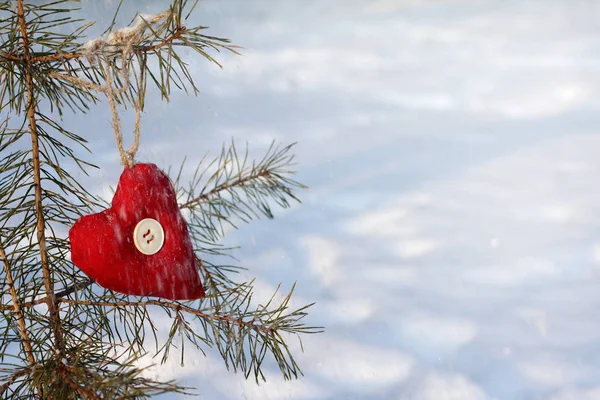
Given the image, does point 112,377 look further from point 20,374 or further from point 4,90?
point 4,90

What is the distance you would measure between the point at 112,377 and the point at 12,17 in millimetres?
172

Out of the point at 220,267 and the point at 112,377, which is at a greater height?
the point at 220,267

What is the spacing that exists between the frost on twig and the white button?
8 centimetres

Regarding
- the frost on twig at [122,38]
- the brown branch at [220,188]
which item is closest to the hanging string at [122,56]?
the frost on twig at [122,38]

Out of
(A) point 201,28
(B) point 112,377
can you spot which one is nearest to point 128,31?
(A) point 201,28

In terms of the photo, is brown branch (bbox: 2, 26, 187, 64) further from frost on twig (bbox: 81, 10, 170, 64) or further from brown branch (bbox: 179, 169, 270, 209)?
brown branch (bbox: 179, 169, 270, 209)

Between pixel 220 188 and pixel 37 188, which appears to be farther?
pixel 220 188

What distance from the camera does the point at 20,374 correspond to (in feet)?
0.94

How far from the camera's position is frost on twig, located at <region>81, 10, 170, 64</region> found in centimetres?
29

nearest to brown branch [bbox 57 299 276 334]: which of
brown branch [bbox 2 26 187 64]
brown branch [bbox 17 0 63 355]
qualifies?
brown branch [bbox 17 0 63 355]

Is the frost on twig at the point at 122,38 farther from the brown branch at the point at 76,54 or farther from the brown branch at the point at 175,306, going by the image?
the brown branch at the point at 175,306

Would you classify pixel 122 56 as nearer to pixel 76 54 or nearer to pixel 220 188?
pixel 76 54

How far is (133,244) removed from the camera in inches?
12.2

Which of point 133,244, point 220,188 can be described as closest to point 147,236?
point 133,244
